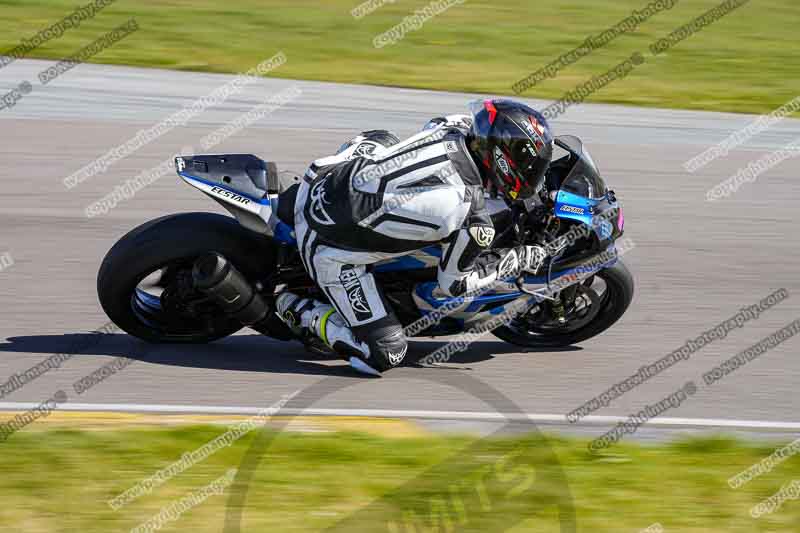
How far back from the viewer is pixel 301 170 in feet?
36.9

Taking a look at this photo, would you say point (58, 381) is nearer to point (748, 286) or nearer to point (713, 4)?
point (748, 286)

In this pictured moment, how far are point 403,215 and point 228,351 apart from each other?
5.24 feet

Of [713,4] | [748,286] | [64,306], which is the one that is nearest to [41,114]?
[64,306]

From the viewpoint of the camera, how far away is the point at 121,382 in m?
6.88

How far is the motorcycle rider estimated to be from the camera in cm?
655

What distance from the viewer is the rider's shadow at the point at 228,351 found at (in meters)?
7.21

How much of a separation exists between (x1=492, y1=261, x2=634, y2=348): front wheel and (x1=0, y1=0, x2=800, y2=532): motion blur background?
11 cm

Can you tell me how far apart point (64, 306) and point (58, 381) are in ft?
4.00

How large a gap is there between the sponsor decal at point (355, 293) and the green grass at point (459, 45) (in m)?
7.80
